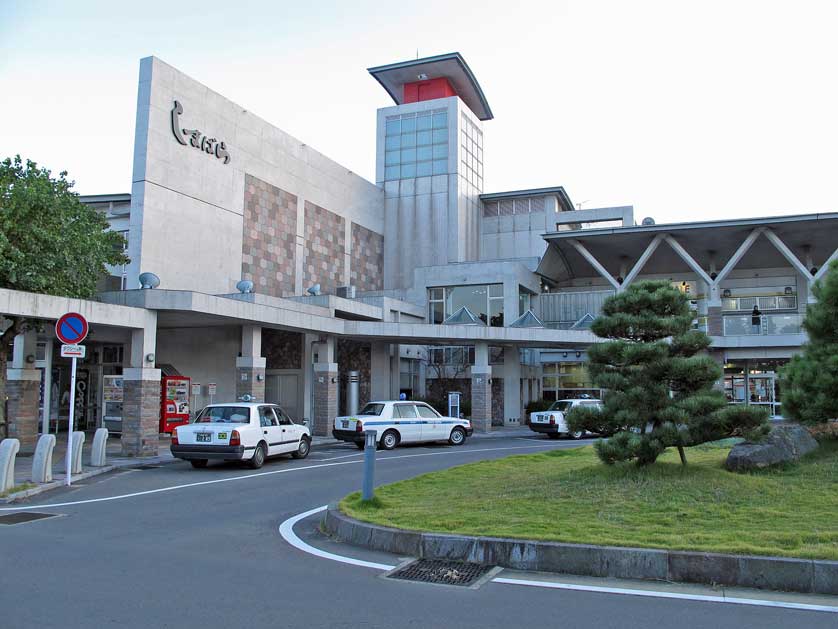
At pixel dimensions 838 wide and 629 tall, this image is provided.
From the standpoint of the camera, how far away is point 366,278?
4241cm

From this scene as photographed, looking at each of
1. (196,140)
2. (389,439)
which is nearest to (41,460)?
(389,439)

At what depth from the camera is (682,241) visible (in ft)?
130

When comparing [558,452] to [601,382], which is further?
[558,452]

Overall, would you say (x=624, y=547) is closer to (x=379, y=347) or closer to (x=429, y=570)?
(x=429, y=570)

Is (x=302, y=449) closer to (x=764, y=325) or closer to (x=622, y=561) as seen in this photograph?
(x=622, y=561)

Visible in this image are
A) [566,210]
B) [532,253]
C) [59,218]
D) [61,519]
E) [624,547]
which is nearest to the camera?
[624,547]

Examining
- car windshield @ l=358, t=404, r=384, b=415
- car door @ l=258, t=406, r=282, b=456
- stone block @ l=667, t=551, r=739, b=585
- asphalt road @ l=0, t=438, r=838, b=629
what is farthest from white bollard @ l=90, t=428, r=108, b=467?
stone block @ l=667, t=551, r=739, b=585

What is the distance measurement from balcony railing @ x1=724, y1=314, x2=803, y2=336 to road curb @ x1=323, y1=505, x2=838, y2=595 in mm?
31840

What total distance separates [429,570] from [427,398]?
3110 cm

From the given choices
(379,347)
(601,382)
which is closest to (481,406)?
(379,347)

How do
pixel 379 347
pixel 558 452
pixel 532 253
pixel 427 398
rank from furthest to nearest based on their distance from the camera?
pixel 532 253 → pixel 427 398 → pixel 379 347 → pixel 558 452

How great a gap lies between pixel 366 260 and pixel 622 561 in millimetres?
36223

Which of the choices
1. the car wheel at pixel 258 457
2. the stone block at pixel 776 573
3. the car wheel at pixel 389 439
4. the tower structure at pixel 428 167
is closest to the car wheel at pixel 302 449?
the car wheel at pixel 258 457

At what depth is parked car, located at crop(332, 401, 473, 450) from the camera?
71.5 ft
